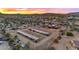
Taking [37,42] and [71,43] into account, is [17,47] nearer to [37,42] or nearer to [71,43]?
[37,42]

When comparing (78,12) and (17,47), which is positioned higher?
(78,12)

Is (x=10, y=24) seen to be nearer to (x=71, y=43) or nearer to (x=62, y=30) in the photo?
(x=62, y=30)
